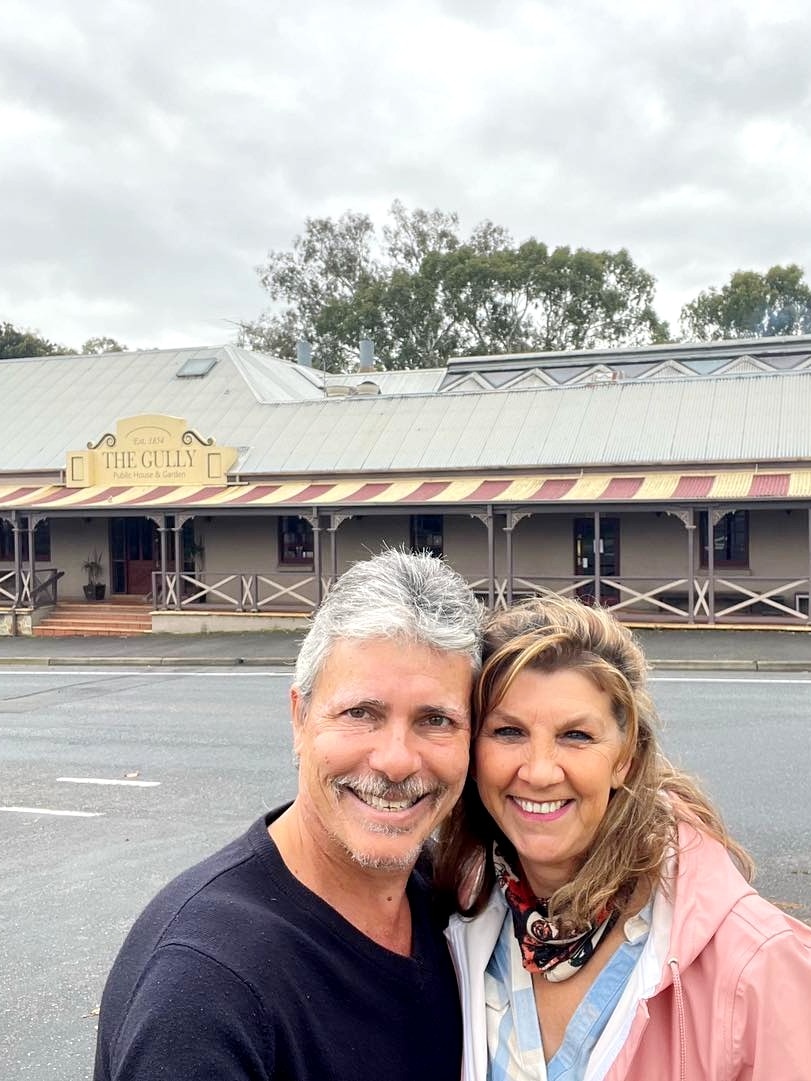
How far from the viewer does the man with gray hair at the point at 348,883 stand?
150 cm

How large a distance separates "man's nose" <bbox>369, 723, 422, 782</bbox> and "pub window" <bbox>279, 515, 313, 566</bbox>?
21.7 meters

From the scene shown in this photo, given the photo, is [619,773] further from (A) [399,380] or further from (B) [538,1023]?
(A) [399,380]

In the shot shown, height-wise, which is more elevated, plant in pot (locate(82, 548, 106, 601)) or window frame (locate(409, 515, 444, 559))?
window frame (locate(409, 515, 444, 559))

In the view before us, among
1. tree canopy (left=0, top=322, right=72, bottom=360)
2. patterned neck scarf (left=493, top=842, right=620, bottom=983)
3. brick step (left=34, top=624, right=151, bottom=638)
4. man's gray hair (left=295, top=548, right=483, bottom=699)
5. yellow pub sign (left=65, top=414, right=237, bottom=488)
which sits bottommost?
brick step (left=34, top=624, right=151, bottom=638)

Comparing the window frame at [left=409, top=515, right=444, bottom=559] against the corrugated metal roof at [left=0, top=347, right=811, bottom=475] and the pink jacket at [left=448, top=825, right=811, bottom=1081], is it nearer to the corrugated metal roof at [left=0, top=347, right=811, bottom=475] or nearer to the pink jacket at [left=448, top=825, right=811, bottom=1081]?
the corrugated metal roof at [left=0, top=347, right=811, bottom=475]

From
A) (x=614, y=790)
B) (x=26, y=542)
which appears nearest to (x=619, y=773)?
(x=614, y=790)

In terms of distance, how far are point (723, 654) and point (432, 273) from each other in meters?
41.2

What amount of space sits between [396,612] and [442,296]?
2124 inches

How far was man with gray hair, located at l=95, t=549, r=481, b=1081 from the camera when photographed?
1.50 m

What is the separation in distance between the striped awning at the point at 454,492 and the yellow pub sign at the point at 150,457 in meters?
0.36

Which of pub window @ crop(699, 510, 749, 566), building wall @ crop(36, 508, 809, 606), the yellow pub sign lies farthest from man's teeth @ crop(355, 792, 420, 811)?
the yellow pub sign

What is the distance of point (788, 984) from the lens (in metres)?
1.53

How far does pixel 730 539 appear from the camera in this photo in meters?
21.0

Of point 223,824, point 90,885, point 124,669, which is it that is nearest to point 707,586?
point 124,669
